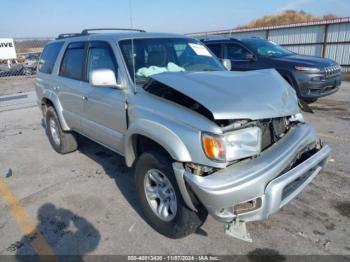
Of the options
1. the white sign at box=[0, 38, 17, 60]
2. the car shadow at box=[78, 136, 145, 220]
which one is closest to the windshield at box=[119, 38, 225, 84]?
the car shadow at box=[78, 136, 145, 220]

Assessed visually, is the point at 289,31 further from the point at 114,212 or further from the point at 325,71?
the point at 114,212

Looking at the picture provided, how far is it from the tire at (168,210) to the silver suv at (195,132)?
0.01 meters

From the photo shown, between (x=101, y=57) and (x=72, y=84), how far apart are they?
33.4 inches

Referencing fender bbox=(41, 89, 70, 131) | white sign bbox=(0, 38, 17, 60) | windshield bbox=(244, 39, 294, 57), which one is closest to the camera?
fender bbox=(41, 89, 70, 131)

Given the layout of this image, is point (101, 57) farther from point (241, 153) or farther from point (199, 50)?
point (241, 153)

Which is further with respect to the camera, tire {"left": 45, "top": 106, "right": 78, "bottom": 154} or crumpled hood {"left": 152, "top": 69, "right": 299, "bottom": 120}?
tire {"left": 45, "top": 106, "right": 78, "bottom": 154}

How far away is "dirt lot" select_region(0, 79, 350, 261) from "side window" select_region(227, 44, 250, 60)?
383 cm

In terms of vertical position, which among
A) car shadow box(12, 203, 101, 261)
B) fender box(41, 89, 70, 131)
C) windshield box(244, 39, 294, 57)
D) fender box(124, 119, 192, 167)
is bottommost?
car shadow box(12, 203, 101, 261)

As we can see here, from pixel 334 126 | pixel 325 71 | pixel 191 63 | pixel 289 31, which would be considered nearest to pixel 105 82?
pixel 191 63

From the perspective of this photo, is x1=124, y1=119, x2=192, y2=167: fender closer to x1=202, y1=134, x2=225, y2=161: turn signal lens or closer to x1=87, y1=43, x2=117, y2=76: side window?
x1=202, y1=134, x2=225, y2=161: turn signal lens

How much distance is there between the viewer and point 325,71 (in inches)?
282

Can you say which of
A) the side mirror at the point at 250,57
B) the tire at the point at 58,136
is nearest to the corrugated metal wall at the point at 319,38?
the side mirror at the point at 250,57

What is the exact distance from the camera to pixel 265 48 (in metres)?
8.23

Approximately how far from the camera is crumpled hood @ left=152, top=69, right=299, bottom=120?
2404 millimetres
